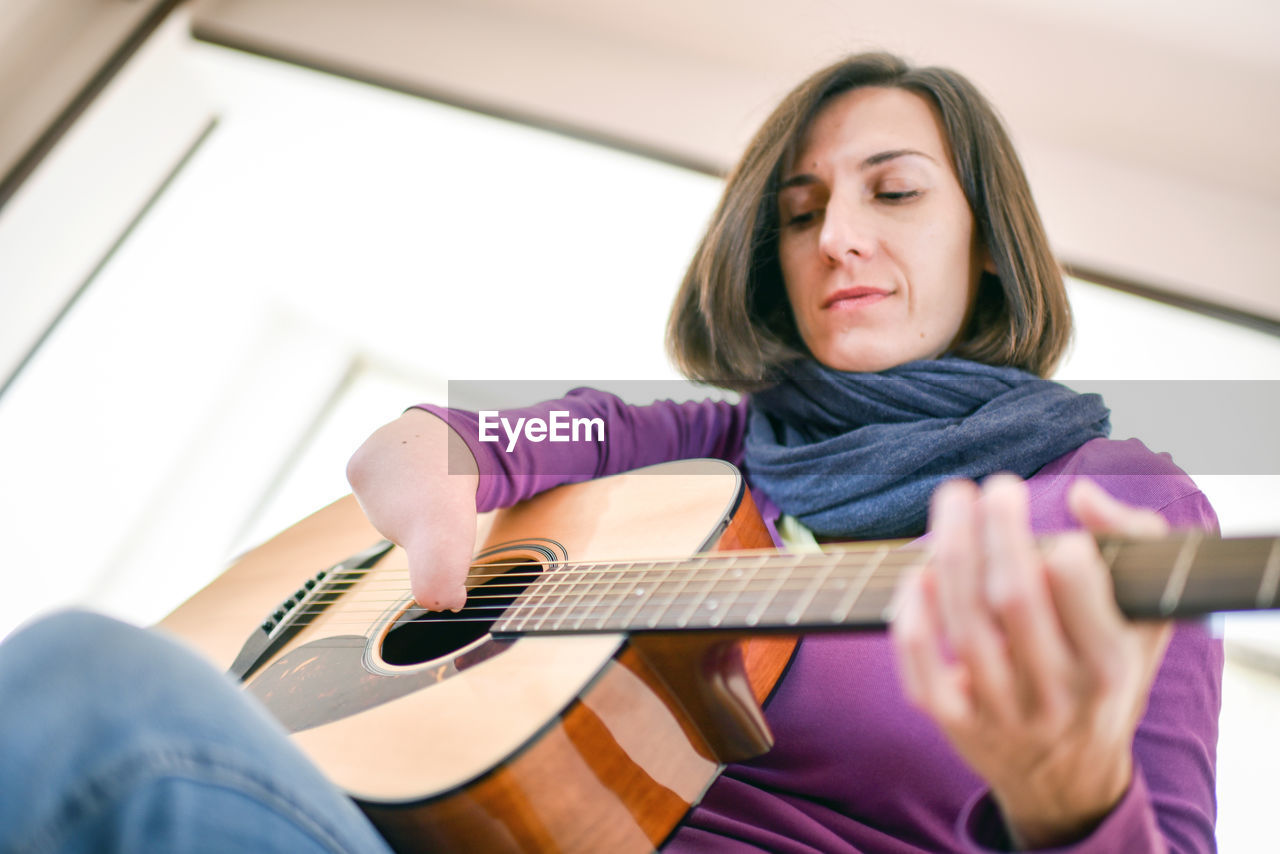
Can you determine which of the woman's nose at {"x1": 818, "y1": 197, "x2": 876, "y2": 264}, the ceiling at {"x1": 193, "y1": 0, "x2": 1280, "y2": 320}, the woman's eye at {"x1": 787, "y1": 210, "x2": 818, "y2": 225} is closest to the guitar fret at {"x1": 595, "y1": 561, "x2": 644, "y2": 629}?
the woman's nose at {"x1": 818, "y1": 197, "x2": 876, "y2": 264}

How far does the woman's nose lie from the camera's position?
3.14ft

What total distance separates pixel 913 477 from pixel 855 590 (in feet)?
1.38

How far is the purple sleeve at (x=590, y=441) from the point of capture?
0.96 m

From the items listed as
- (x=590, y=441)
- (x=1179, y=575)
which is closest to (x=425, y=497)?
(x=590, y=441)

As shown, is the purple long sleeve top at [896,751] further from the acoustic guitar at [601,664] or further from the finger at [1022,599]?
the finger at [1022,599]

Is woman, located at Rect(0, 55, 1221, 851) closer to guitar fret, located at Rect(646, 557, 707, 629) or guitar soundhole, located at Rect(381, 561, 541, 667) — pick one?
guitar soundhole, located at Rect(381, 561, 541, 667)

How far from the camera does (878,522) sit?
2.85ft

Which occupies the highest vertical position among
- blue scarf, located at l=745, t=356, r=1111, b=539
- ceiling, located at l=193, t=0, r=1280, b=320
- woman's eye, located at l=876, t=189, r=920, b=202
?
ceiling, located at l=193, t=0, r=1280, b=320

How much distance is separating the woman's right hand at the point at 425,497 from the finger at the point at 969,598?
19.7 inches

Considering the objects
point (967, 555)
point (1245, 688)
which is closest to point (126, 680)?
point (967, 555)

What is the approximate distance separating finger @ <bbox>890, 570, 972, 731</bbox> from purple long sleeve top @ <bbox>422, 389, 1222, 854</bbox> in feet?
0.57

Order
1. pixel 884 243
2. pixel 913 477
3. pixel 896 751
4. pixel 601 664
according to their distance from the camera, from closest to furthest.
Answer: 1. pixel 601 664
2. pixel 896 751
3. pixel 913 477
4. pixel 884 243

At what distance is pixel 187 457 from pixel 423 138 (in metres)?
0.89

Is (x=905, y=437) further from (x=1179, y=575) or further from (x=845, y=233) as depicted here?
(x=1179, y=575)
